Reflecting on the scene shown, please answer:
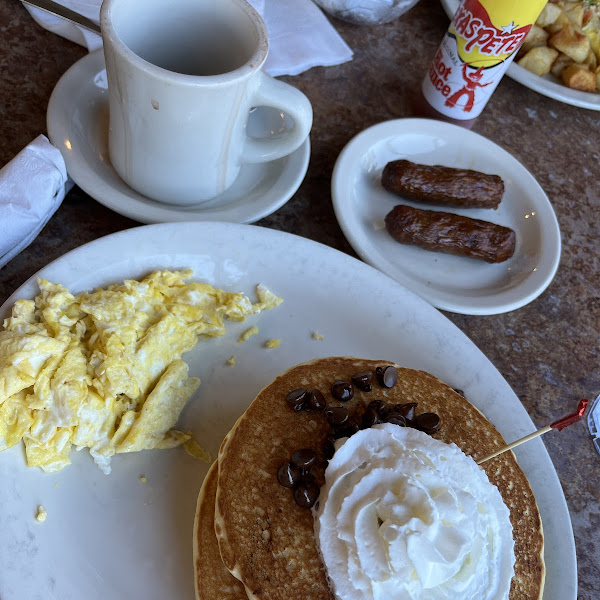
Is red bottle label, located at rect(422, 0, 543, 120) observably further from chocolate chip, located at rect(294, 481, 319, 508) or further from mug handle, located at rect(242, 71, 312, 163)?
chocolate chip, located at rect(294, 481, 319, 508)

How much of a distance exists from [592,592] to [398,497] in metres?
0.59

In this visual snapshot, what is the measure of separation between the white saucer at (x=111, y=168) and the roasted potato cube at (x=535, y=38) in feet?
3.12

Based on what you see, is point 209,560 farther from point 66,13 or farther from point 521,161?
point 521,161

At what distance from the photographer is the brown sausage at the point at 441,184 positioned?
1.57m

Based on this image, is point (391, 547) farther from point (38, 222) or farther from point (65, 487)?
point (38, 222)

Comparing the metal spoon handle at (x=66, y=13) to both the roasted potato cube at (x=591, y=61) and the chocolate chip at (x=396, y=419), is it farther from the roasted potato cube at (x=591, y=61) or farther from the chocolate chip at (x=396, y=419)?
the roasted potato cube at (x=591, y=61)

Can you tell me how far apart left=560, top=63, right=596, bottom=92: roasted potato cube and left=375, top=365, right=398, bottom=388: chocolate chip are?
50.6 inches

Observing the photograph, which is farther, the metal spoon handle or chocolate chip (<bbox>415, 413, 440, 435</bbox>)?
the metal spoon handle

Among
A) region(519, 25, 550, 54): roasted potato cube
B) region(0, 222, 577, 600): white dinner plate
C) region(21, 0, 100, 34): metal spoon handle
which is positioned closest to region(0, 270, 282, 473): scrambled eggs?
region(0, 222, 577, 600): white dinner plate

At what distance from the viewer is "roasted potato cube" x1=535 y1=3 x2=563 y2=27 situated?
192 centimetres

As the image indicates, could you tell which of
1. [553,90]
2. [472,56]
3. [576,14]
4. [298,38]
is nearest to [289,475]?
[472,56]

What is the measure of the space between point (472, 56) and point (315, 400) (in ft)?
3.36

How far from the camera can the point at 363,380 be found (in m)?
1.19

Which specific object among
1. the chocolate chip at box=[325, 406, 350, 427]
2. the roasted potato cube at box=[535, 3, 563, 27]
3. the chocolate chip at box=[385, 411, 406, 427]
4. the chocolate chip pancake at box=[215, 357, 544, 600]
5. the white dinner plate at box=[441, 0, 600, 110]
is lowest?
the chocolate chip pancake at box=[215, 357, 544, 600]
